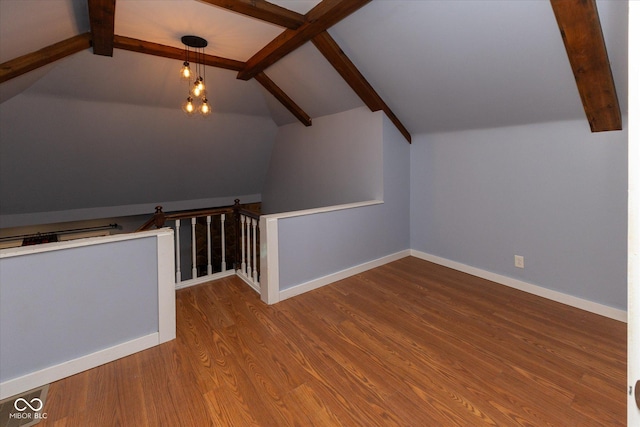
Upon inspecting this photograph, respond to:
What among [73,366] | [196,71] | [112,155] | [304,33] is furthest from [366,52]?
[112,155]

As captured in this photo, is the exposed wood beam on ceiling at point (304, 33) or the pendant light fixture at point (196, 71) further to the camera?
the pendant light fixture at point (196, 71)

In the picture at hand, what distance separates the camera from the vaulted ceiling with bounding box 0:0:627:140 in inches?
85.0

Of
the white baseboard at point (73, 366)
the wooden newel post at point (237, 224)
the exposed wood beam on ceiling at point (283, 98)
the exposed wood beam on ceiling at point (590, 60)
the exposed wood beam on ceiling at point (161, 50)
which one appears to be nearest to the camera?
the white baseboard at point (73, 366)

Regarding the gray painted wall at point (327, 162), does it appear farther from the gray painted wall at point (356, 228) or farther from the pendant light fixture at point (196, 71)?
the pendant light fixture at point (196, 71)

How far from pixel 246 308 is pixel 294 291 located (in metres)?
0.49

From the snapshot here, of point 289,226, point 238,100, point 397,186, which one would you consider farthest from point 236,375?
point 238,100

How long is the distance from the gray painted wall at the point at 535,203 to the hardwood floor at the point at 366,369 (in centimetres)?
40

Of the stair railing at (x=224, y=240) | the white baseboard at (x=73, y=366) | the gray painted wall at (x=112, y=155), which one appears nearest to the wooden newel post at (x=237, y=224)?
the stair railing at (x=224, y=240)

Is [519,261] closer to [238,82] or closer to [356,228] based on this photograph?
[356,228]

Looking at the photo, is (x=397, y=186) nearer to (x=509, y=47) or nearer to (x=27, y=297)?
(x=509, y=47)

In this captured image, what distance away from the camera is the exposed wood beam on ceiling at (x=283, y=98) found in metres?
4.32

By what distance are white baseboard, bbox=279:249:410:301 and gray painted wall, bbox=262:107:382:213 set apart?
2.77ft

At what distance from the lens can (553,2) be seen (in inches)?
73.8

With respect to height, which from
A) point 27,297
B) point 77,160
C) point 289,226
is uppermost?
point 77,160
